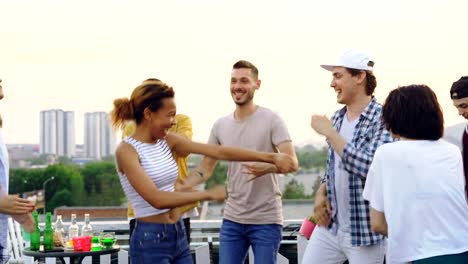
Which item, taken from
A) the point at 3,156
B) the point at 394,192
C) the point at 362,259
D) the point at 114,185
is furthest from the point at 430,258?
the point at 114,185

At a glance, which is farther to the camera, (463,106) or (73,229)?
(73,229)

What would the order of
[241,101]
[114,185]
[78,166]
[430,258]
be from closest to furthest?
[430,258] → [241,101] → [114,185] → [78,166]

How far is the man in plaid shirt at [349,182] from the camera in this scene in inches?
178

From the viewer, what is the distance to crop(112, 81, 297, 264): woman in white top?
4016 mm

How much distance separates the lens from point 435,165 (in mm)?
3422

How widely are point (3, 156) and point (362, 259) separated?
5.89ft

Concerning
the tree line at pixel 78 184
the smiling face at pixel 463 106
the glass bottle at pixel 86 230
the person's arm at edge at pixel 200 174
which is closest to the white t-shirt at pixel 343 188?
the smiling face at pixel 463 106

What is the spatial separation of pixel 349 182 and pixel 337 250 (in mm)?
379

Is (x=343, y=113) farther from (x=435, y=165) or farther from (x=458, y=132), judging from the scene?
(x=435, y=165)

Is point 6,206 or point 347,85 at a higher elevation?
point 347,85

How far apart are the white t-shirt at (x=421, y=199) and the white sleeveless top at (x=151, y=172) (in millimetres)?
1100

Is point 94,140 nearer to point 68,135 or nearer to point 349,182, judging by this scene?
point 68,135

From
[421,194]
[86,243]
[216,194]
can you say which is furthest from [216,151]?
[86,243]

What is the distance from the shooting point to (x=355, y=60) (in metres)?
4.68
